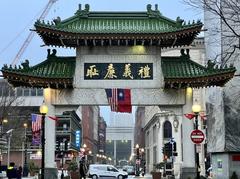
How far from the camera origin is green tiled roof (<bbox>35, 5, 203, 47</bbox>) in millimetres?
31828

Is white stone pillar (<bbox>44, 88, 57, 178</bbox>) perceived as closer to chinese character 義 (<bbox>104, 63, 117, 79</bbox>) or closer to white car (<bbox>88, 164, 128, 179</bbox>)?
chinese character 義 (<bbox>104, 63, 117, 79</bbox>)

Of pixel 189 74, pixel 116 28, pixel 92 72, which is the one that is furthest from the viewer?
pixel 116 28

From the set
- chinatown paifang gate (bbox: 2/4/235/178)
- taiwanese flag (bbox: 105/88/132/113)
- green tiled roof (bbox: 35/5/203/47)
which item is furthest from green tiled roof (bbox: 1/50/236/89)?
taiwanese flag (bbox: 105/88/132/113)

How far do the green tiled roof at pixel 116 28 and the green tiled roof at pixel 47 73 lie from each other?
4.27ft

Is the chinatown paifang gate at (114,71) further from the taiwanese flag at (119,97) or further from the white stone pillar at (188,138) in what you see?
the taiwanese flag at (119,97)

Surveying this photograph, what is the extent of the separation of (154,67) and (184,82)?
2.37 metres

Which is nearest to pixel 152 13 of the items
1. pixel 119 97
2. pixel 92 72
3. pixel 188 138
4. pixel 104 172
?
pixel 92 72

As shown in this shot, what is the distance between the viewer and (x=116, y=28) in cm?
3350

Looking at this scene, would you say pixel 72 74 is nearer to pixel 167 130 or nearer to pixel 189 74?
pixel 189 74

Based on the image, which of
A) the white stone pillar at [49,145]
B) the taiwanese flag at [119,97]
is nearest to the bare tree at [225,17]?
the taiwanese flag at [119,97]

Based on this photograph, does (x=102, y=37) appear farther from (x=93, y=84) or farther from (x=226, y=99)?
(x=226, y=99)

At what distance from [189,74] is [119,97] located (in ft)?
16.2

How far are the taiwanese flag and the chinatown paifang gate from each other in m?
0.32

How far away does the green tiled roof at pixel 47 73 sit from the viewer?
3145 cm
